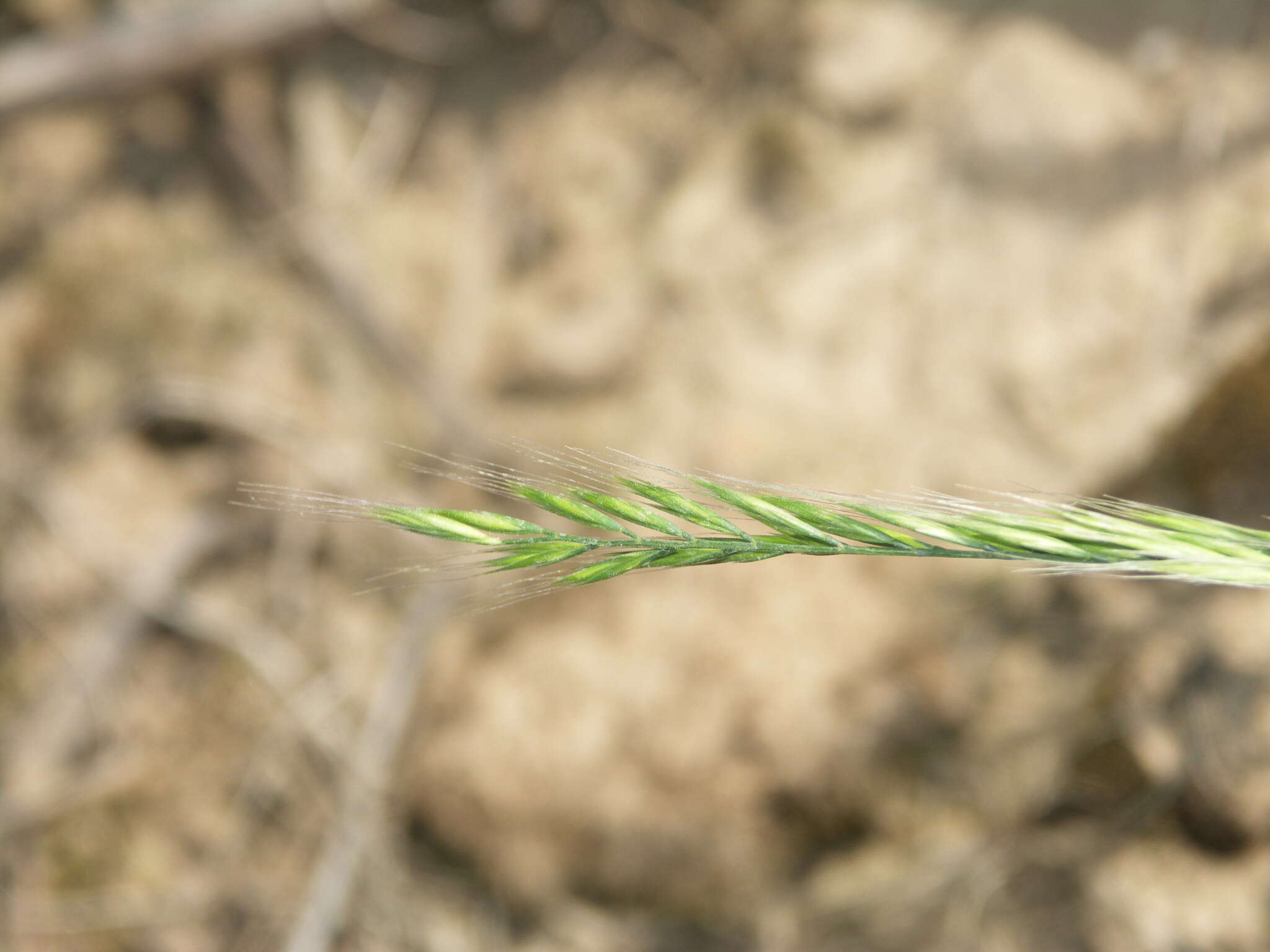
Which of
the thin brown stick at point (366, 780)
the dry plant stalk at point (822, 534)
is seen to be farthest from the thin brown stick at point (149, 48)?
the dry plant stalk at point (822, 534)

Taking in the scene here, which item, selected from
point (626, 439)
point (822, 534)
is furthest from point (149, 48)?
point (822, 534)

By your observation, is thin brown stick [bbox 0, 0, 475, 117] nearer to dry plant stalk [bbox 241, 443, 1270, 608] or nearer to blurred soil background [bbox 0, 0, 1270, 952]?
blurred soil background [bbox 0, 0, 1270, 952]

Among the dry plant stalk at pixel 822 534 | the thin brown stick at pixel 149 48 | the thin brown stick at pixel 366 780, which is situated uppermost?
the thin brown stick at pixel 149 48

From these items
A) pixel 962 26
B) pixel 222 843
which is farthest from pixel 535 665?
pixel 962 26

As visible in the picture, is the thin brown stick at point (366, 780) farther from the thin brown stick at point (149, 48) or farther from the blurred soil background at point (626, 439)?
the thin brown stick at point (149, 48)

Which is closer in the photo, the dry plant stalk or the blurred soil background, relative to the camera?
the dry plant stalk

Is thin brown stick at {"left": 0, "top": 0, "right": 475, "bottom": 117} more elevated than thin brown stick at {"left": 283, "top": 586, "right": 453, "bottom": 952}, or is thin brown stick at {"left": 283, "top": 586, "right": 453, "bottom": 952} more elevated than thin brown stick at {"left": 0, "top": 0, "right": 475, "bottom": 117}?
thin brown stick at {"left": 0, "top": 0, "right": 475, "bottom": 117}

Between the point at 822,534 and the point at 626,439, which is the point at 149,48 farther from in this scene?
the point at 822,534

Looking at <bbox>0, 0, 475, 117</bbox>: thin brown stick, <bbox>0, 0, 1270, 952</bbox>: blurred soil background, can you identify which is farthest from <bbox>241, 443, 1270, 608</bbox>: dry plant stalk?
<bbox>0, 0, 475, 117</bbox>: thin brown stick
